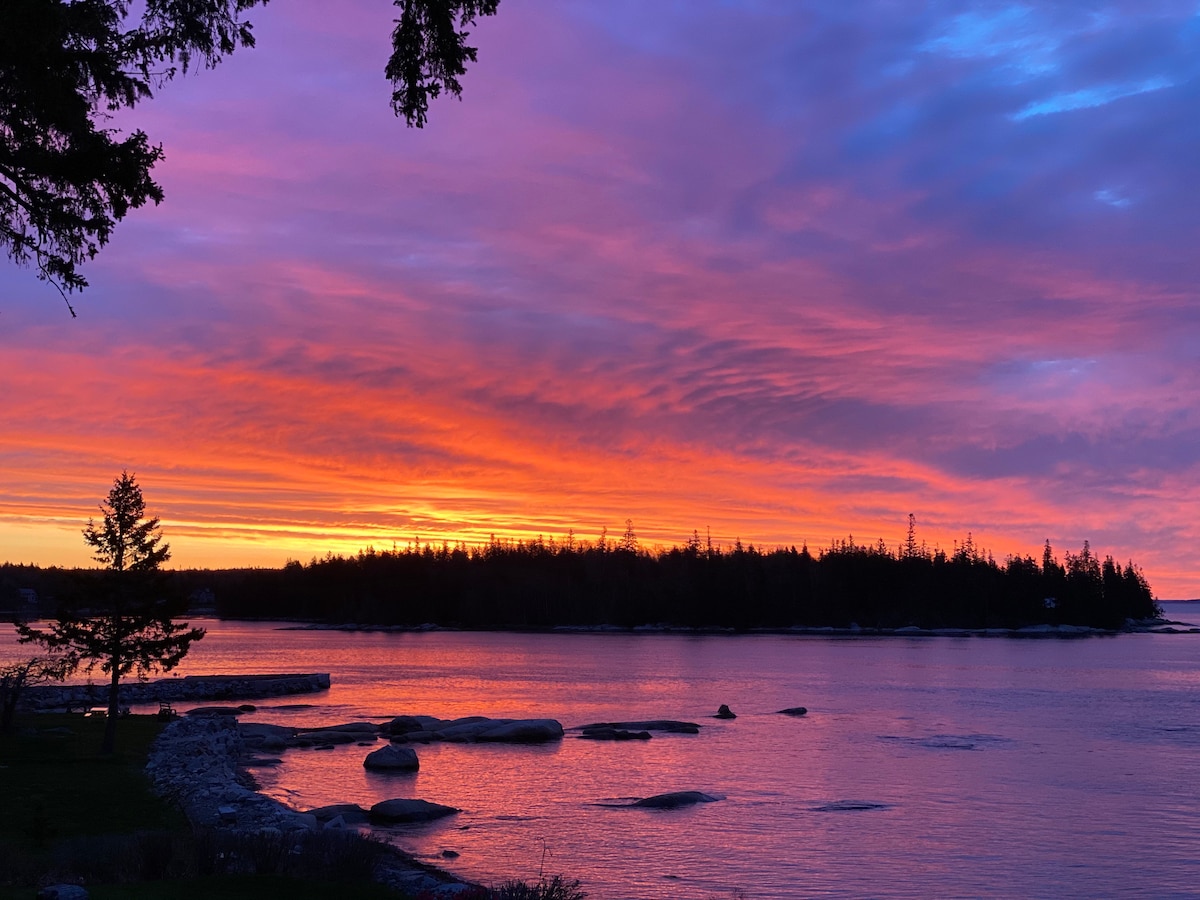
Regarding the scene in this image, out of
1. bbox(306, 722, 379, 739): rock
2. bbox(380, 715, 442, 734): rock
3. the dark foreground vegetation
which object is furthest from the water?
the dark foreground vegetation

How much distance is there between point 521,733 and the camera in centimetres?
6172

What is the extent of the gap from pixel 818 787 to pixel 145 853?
31.7 meters

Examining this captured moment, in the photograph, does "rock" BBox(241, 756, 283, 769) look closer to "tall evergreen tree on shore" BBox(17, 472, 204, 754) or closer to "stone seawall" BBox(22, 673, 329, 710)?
"tall evergreen tree on shore" BBox(17, 472, 204, 754)

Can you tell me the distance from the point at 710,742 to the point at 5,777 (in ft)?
121

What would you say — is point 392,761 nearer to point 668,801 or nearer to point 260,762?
point 260,762

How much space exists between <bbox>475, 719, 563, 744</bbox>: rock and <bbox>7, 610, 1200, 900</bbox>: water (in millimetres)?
1302

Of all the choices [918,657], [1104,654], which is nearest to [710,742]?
[918,657]

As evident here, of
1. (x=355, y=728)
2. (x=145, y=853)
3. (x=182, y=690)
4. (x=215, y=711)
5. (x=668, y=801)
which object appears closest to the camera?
(x=145, y=853)

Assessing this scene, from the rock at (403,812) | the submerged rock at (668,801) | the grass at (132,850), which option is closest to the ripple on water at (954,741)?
the submerged rock at (668,801)

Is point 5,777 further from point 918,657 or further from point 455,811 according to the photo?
point 918,657

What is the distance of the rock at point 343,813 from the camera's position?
117ft

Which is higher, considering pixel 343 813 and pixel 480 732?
pixel 343 813

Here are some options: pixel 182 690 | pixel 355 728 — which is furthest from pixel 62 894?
pixel 182 690

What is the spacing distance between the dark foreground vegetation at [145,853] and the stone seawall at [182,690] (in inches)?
1678
